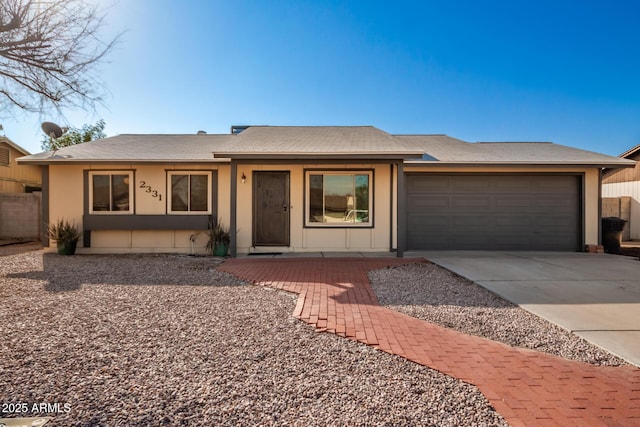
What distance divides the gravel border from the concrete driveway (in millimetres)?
169

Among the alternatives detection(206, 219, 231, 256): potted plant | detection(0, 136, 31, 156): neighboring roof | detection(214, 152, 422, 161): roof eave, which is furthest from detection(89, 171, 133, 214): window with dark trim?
detection(0, 136, 31, 156): neighboring roof

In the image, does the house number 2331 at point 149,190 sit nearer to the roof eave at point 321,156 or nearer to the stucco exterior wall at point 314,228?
the stucco exterior wall at point 314,228

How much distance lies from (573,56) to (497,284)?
1120cm

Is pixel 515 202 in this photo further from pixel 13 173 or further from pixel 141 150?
pixel 13 173

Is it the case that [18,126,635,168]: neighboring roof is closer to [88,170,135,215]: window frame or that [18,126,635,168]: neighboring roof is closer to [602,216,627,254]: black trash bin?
[88,170,135,215]: window frame

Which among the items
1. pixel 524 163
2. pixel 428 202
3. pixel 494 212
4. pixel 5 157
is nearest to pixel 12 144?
pixel 5 157

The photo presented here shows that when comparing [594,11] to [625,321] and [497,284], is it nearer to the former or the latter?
[497,284]

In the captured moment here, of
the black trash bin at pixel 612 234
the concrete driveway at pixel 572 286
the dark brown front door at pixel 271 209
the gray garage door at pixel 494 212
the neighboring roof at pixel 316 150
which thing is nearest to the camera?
the concrete driveway at pixel 572 286

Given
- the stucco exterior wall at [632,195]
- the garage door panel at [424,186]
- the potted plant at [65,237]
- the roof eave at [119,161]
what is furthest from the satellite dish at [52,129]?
the stucco exterior wall at [632,195]

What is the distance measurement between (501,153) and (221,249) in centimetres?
914

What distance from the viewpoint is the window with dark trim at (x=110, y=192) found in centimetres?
934

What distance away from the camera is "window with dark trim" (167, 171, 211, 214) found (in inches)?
367

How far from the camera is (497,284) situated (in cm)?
557

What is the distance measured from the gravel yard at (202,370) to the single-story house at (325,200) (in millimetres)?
4724
